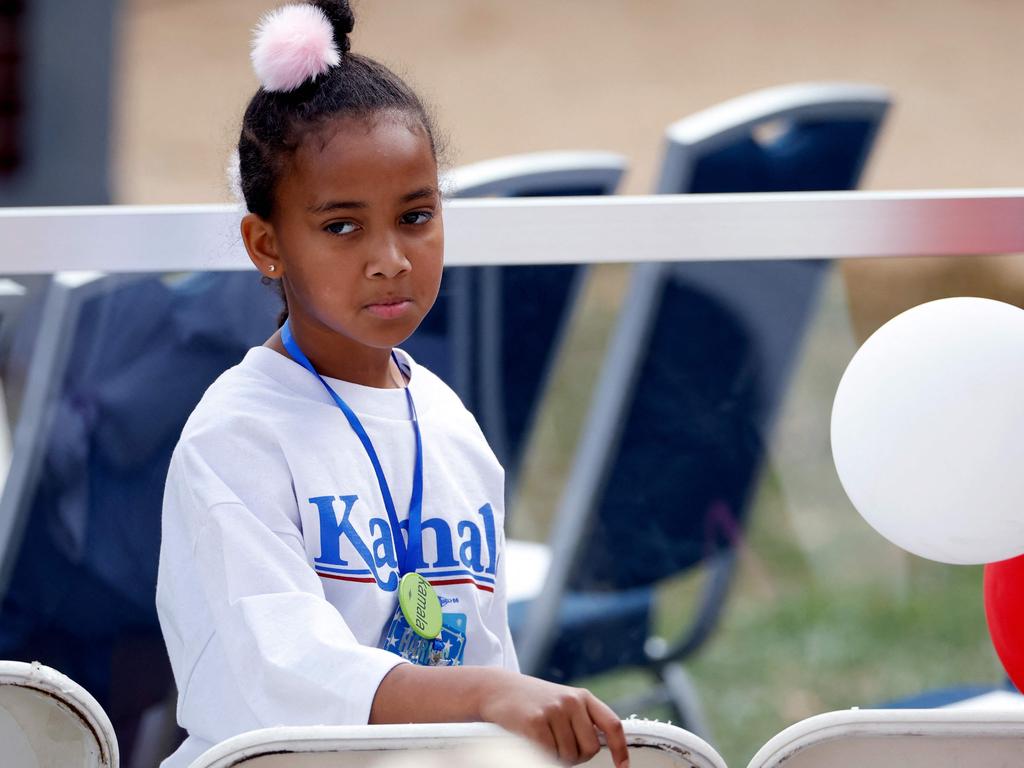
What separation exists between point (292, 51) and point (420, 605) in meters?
0.58

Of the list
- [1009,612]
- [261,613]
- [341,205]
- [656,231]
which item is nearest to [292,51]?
[341,205]

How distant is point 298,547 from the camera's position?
5.07 feet

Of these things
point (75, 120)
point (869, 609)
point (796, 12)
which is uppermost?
point (796, 12)

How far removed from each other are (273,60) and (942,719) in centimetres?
92

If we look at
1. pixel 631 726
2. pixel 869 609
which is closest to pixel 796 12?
pixel 869 609

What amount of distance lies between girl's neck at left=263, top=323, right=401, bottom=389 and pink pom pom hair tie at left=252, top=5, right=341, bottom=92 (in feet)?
0.85

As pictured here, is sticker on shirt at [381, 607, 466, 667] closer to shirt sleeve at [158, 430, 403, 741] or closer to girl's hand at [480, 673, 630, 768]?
shirt sleeve at [158, 430, 403, 741]

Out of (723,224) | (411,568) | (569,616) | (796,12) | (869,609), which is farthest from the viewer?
(796,12)

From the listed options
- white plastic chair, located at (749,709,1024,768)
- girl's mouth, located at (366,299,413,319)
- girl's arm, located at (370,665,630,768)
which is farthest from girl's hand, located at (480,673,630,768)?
girl's mouth, located at (366,299,413,319)

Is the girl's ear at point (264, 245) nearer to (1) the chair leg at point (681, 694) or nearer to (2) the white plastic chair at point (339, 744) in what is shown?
(2) the white plastic chair at point (339, 744)

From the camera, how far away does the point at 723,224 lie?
86.0 inches

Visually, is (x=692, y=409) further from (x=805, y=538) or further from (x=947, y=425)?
(x=947, y=425)

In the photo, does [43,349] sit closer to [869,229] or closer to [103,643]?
[103,643]

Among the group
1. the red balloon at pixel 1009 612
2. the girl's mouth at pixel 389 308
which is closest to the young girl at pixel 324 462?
the girl's mouth at pixel 389 308
